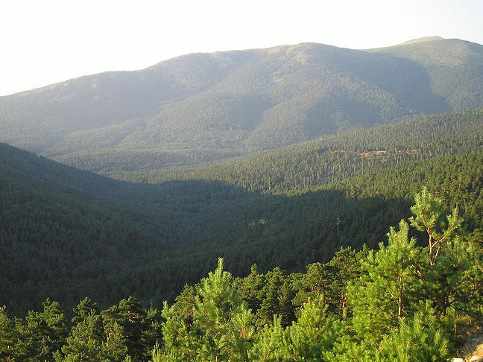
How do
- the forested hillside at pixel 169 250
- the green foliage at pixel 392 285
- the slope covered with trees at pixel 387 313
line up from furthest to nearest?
the forested hillside at pixel 169 250 → the green foliage at pixel 392 285 → the slope covered with trees at pixel 387 313

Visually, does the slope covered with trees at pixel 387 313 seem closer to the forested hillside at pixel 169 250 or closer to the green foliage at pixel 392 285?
the green foliage at pixel 392 285

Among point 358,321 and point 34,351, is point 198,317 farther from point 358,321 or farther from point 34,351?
point 34,351

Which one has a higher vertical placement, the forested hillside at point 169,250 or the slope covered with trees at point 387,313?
the slope covered with trees at point 387,313

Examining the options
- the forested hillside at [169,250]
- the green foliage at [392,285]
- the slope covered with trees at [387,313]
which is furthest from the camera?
the forested hillside at [169,250]

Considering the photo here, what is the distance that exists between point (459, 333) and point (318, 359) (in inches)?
342

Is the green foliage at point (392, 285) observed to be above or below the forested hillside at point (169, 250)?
above

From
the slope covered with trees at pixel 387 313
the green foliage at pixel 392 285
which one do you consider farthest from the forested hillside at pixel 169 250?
the green foliage at pixel 392 285

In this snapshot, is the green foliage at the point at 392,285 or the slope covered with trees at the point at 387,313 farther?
the green foliage at the point at 392,285

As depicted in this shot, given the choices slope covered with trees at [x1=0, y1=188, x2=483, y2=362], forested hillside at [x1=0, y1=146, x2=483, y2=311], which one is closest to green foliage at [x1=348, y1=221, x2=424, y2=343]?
slope covered with trees at [x1=0, y1=188, x2=483, y2=362]

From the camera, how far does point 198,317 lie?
2845 cm

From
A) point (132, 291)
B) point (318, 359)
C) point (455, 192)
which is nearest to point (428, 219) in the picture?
point (318, 359)

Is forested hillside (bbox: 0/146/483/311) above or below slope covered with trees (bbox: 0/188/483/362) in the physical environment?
below

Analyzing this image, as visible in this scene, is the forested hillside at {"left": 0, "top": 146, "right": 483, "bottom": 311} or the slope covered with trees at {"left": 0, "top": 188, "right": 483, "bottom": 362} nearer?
the slope covered with trees at {"left": 0, "top": 188, "right": 483, "bottom": 362}

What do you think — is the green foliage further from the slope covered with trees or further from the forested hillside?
the forested hillside
